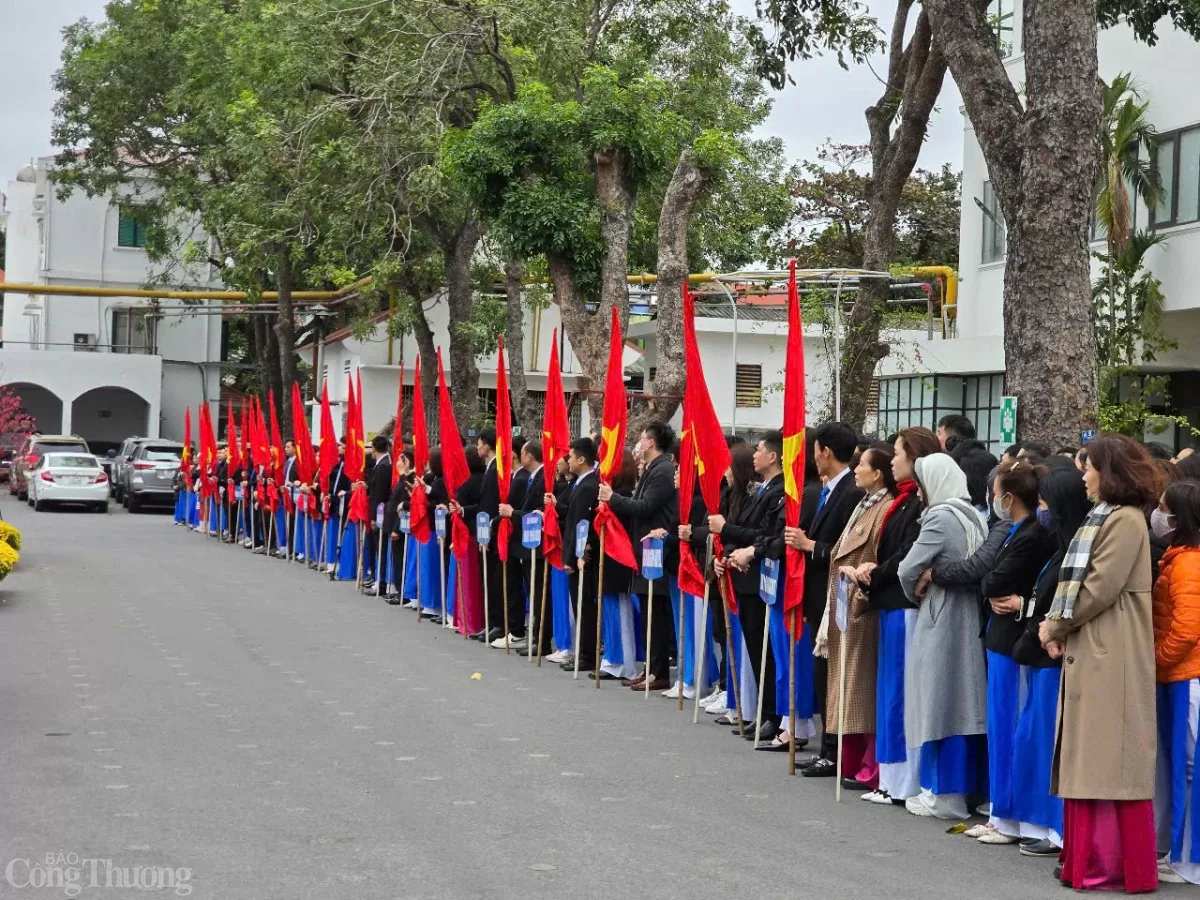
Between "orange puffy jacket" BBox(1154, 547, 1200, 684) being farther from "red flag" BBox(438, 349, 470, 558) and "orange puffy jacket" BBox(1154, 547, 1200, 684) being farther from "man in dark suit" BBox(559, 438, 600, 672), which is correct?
"red flag" BBox(438, 349, 470, 558)

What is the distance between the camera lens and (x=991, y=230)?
2625cm

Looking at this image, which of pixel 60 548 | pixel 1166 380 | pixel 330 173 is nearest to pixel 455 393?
pixel 330 173

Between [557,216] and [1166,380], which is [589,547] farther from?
[1166,380]

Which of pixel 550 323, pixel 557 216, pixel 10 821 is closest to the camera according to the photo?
pixel 10 821

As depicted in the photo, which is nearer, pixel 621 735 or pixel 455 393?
pixel 621 735

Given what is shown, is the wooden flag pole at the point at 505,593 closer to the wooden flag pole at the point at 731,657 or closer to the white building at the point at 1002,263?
the wooden flag pole at the point at 731,657

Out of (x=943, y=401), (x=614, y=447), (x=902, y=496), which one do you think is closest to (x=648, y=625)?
(x=614, y=447)

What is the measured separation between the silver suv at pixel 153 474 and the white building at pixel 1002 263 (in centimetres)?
1934

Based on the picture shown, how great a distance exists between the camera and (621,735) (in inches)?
408

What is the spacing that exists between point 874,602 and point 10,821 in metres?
4.37

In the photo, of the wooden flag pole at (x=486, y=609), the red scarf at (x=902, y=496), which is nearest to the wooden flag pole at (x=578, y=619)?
the wooden flag pole at (x=486, y=609)

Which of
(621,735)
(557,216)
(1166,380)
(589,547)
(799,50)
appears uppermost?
(799,50)

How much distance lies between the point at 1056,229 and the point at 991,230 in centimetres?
1392

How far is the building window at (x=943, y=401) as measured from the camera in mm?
25938
